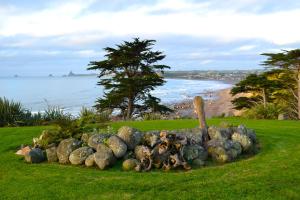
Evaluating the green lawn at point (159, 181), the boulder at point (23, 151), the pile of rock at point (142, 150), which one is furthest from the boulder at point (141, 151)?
the boulder at point (23, 151)

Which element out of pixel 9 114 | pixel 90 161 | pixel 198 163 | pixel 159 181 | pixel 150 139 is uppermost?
pixel 9 114

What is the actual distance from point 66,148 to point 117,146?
1250 mm

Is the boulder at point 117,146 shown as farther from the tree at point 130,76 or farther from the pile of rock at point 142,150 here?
the tree at point 130,76

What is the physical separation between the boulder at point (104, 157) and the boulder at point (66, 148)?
0.75 m

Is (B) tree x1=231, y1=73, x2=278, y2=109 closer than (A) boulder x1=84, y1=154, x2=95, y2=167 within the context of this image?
No

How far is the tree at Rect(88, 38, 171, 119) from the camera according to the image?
25422 mm

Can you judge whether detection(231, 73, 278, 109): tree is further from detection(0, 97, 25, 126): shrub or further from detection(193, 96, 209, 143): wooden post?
detection(0, 97, 25, 126): shrub

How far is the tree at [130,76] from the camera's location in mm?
25422

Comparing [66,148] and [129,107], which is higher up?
[129,107]

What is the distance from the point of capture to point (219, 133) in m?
10.1

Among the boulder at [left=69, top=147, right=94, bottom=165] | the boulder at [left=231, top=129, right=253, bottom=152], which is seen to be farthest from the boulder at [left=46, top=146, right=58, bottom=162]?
the boulder at [left=231, top=129, right=253, bottom=152]

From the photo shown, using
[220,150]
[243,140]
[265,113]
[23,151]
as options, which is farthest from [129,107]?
[220,150]

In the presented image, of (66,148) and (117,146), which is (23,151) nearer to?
(66,148)

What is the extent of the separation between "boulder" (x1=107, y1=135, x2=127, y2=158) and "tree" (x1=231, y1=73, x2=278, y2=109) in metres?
17.4
